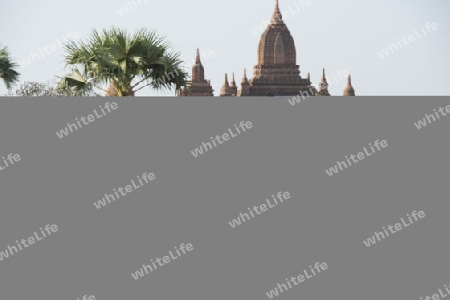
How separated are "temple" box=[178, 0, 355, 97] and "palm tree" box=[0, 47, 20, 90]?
92.5 m

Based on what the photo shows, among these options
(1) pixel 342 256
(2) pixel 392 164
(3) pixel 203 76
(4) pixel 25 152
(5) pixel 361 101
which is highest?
(3) pixel 203 76

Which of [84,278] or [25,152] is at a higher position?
[25,152]

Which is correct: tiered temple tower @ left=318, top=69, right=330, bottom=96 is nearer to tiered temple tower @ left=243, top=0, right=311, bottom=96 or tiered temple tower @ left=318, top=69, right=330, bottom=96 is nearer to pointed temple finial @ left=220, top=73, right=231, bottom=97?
tiered temple tower @ left=243, top=0, right=311, bottom=96

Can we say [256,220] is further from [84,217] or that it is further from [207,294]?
[84,217]

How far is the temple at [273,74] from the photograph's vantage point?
119 meters

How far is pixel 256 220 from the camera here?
823 centimetres

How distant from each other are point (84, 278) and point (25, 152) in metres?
1.29

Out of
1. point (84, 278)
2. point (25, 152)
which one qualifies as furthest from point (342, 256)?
point (25, 152)

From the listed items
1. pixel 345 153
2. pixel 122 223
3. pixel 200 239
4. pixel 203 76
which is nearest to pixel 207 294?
pixel 200 239

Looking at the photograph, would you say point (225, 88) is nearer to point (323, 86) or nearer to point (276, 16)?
point (323, 86)

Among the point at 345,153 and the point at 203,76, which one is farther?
the point at 203,76

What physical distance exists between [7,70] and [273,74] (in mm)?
97122
